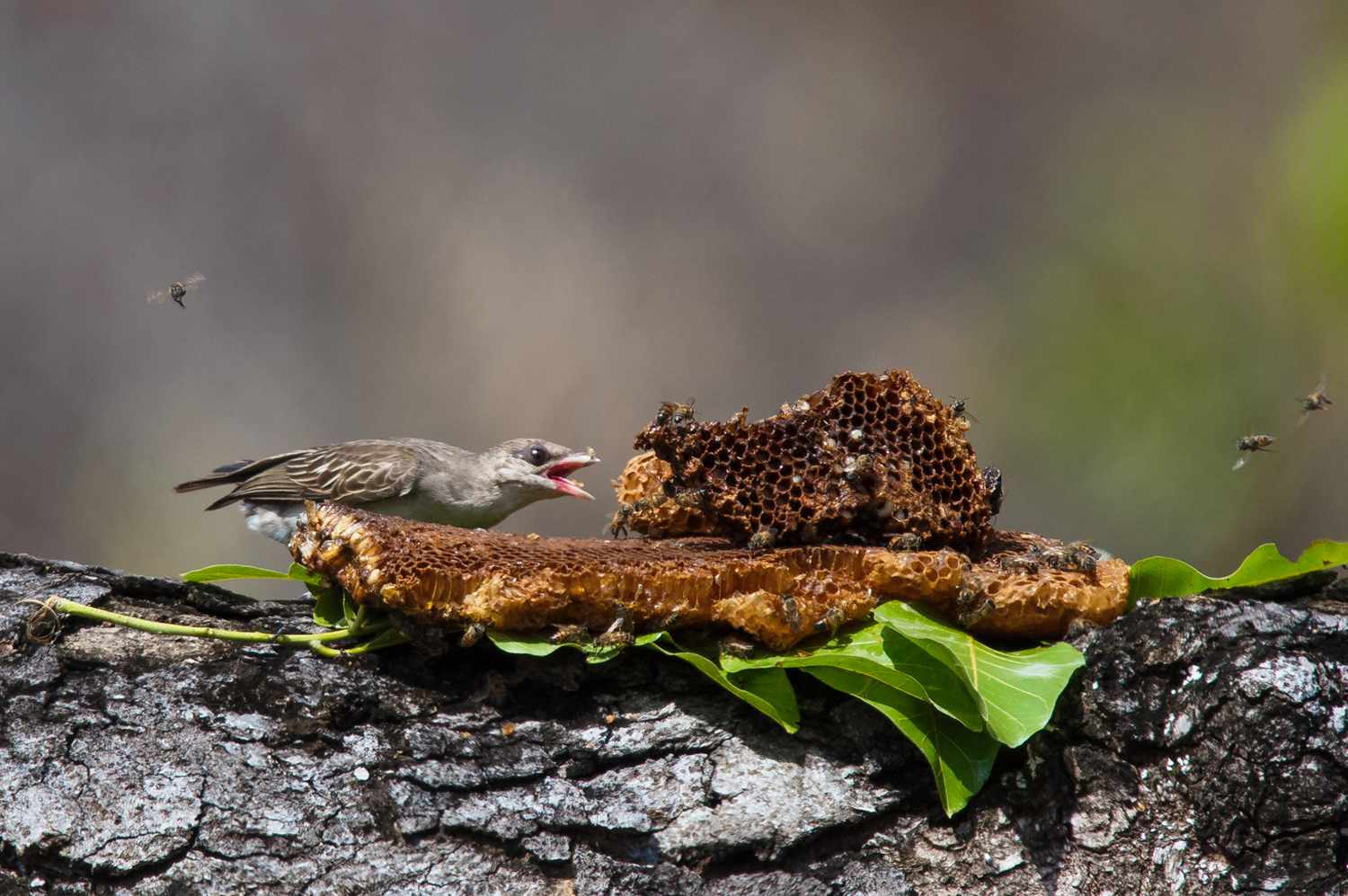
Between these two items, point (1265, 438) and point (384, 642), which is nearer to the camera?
point (384, 642)

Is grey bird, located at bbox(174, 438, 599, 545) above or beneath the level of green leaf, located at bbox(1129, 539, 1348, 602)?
above

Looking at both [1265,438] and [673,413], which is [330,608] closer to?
[673,413]

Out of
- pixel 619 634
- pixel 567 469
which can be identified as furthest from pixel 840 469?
pixel 567 469

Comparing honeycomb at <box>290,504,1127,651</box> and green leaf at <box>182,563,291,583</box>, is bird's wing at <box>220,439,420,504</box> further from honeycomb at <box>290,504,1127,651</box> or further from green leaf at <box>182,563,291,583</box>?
honeycomb at <box>290,504,1127,651</box>

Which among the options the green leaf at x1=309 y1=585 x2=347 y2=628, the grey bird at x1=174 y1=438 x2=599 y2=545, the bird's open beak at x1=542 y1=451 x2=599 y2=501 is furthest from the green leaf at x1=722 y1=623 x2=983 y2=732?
the bird's open beak at x1=542 y1=451 x2=599 y2=501

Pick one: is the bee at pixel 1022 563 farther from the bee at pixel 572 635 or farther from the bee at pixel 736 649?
the bee at pixel 572 635

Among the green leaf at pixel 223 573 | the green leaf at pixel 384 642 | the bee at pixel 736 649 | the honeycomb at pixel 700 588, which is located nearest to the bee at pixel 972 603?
the honeycomb at pixel 700 588

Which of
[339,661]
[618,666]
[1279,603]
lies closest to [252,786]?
[339,661]
